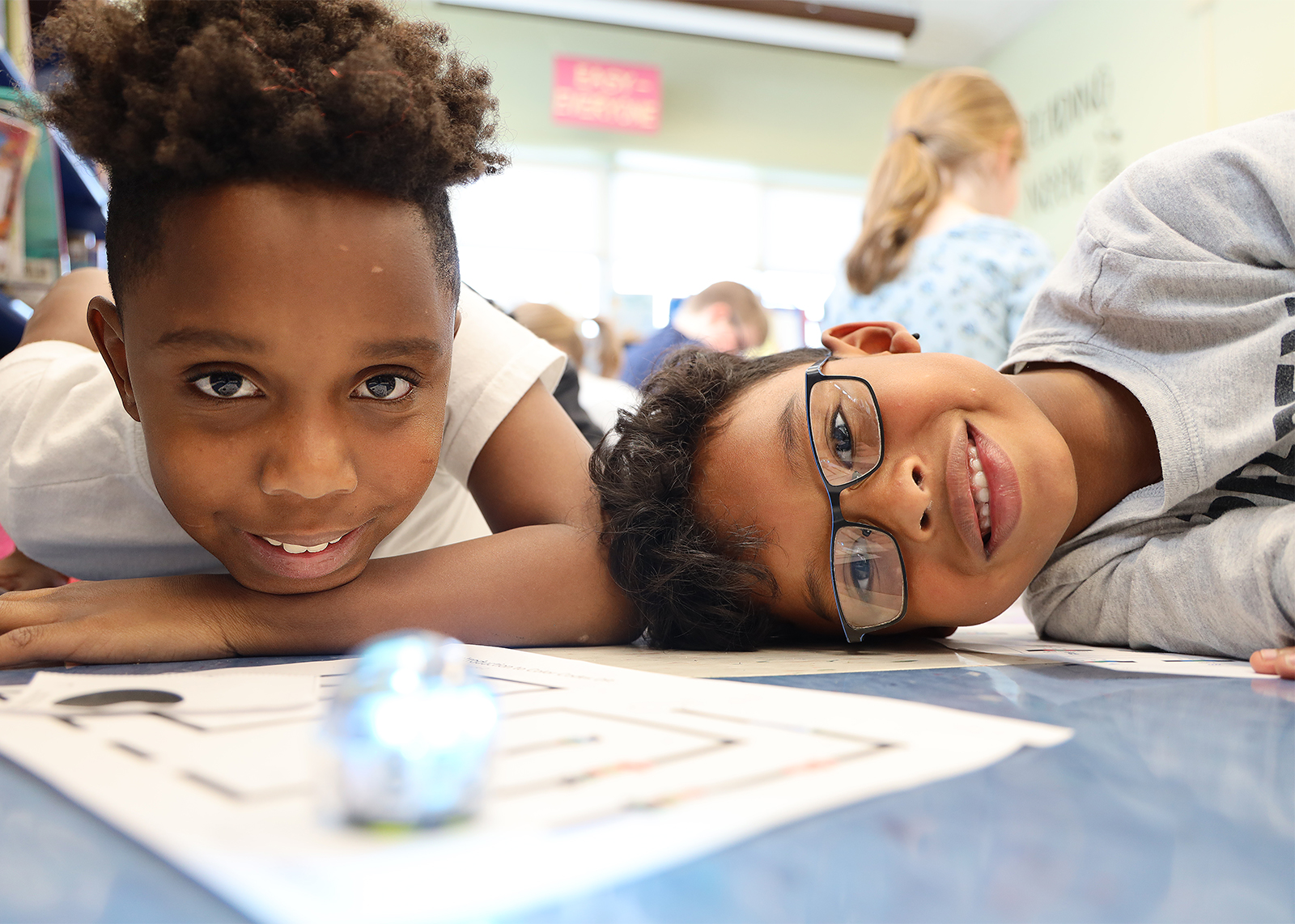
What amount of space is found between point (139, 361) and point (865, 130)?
16.9ft

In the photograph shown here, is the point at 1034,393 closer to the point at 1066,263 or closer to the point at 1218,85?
the point at 1066,263

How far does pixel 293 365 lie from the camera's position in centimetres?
58

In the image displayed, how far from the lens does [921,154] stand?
6.63ft

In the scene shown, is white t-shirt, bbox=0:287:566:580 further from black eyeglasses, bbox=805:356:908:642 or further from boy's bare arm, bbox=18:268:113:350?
black eyeglasses, bbox=805:356:908:642

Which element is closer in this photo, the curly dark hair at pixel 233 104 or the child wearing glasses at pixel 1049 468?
the curly dark hair at pixel 233 104

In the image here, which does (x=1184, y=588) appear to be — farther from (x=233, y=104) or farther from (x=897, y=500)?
(x=233, y=104)

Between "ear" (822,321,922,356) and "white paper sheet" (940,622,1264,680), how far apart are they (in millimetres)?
295

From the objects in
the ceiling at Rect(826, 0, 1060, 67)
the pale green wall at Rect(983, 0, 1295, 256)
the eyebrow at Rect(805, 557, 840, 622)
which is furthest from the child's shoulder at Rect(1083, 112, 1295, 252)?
the ceiling at Rect(826, 0, 1060, 67)

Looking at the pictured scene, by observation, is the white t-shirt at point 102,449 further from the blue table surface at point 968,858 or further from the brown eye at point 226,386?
the blue table surface at point 968,858

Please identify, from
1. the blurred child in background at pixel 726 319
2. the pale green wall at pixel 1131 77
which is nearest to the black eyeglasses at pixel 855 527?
the blurred child in background at pixel 726 319

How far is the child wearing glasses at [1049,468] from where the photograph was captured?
74 cm

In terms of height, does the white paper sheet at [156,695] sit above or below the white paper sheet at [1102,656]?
above

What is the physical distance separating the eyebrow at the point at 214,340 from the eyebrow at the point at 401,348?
6 centimetres

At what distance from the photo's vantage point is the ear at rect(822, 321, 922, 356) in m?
0.95
